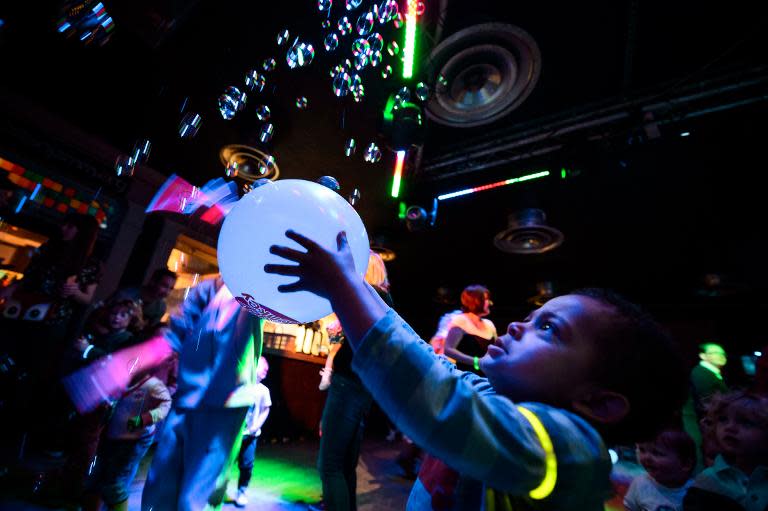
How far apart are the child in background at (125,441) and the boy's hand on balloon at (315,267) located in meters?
2.19

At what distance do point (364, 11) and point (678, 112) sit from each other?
11.3ft

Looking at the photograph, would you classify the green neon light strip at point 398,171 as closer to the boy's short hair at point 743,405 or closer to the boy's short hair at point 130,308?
the boy's short hair at point 130,308

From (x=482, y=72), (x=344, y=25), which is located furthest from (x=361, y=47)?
(x=482, y=72)

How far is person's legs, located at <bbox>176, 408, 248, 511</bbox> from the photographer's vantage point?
1.41 metres

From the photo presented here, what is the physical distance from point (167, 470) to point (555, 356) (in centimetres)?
169

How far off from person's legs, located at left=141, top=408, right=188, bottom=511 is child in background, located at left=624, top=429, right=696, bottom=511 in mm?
2576

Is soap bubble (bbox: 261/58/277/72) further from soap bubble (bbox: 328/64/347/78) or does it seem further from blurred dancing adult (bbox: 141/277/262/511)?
blurred dancing adult (bbox: 141/277/262/511)

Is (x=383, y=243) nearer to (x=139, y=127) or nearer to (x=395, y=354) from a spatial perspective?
(x=139, y=127)

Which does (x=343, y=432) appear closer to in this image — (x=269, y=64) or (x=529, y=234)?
(x=269, y=64)

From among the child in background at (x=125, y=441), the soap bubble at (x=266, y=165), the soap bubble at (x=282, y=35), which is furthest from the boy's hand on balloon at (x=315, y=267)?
the soap bubble at (x=266, y=165)

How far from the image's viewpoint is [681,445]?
2.01m

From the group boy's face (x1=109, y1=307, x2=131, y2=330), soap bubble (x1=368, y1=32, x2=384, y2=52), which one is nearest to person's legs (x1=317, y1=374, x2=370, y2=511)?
boy's face (x1=109, y1=307, x2=131, y2=330)

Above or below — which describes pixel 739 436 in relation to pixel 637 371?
below

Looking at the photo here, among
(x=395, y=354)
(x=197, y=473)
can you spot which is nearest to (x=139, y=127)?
(x=197, y=473)
